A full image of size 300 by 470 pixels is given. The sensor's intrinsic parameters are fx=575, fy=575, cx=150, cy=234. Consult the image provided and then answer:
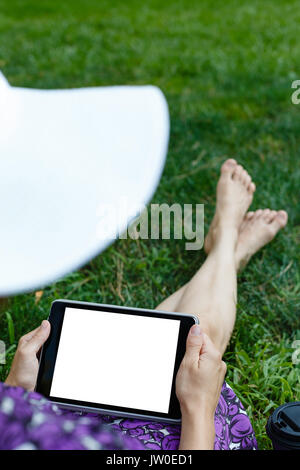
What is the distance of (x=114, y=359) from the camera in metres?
1.35

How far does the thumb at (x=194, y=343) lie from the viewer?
1285mm

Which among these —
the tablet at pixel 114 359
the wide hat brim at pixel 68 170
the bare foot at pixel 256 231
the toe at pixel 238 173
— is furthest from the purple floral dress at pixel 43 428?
the toe at pixel 238 173

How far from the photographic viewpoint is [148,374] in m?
1.32

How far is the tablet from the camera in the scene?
1.30 m

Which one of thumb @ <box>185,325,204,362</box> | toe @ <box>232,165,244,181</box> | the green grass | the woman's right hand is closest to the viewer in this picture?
the woman's right hand

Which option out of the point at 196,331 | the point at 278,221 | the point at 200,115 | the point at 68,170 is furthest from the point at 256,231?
the point at 68,170

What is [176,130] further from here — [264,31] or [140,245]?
[264,31]

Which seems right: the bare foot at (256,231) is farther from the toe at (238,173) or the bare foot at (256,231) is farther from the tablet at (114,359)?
the tablet at (114,359)

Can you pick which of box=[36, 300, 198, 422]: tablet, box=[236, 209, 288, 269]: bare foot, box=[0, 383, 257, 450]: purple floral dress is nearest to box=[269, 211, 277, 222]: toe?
box=[236, 209, 288, 269]: bare foot

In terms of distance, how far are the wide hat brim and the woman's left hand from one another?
1.35ft

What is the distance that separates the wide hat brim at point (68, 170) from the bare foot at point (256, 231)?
36.4 inches

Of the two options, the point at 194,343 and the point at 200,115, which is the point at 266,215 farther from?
the point at 194,343

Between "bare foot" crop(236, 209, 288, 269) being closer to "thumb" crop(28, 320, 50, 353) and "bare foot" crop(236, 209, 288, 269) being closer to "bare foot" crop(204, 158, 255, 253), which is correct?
"bare foot" crop(204, 158, 255, 253)
